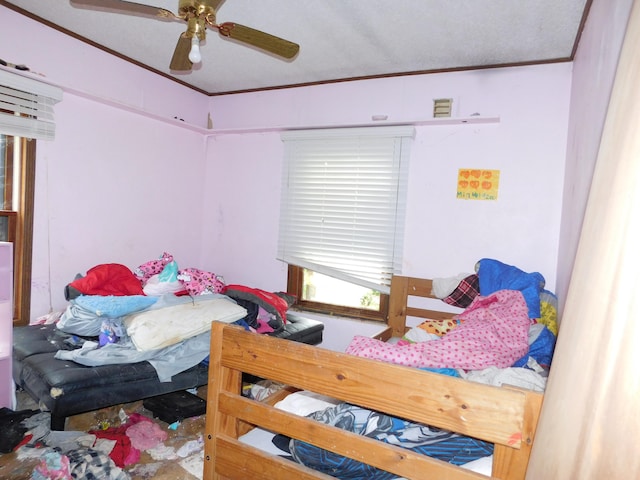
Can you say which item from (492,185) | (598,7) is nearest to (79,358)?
(492,185)

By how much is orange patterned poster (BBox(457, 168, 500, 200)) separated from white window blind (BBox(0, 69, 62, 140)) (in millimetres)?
3040

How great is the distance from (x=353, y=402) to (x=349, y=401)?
1 cm

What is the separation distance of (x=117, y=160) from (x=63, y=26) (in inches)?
39.3

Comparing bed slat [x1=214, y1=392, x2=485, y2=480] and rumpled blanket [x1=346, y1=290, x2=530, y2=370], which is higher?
rumpled blanket [x1=346, y1=290, x2=530, y2=370]

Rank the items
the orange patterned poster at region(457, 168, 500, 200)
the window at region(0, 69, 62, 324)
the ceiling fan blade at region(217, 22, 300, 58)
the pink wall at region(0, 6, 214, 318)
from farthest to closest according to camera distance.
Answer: the orange patterned poster at region(457, 168, 500, 200) → the pink wall at region(0, 6, 214, 318) → the window at region(0, 69, 62, 324) → the ceiling fan blade at region(217, 22, 300, 58)

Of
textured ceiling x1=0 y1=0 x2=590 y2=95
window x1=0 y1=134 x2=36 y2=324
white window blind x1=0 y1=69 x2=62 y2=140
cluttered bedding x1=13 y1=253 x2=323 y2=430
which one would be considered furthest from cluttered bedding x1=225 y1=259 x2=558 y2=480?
white window blind x1=0 y1=69 x2=62 y2=140

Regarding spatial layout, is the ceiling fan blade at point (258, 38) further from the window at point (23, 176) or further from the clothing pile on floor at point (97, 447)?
the clothing pile on floor at point (97, 447)

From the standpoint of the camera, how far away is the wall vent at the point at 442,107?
3.11m

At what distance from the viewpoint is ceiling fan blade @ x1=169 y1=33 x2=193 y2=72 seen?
2.05 meters

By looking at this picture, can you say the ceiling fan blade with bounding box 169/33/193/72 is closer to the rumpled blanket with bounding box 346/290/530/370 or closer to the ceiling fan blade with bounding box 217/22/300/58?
the ceiling fan blade with bounding box 217/22/300/58

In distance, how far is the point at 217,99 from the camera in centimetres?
415

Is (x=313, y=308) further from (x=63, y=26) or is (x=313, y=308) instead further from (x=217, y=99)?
(x=63, y=26)

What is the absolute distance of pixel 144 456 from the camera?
6.81 feet

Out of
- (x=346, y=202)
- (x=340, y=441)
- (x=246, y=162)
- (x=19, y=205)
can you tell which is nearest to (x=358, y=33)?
(x=346, y=202)
